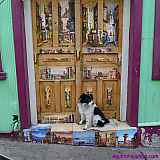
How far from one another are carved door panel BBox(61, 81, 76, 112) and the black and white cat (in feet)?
0.89

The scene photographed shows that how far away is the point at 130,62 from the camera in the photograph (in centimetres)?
528

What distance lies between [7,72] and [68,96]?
3.96 feet

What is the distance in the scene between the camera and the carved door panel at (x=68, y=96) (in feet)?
18.3

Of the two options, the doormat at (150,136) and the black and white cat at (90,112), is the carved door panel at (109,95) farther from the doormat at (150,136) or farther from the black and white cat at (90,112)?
the doormat at (150,136)

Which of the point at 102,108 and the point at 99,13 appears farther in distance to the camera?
the point at 102,108

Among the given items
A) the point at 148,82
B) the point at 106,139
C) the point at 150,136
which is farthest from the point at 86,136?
the point at 148,82

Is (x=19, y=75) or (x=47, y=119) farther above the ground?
(x=19, y=75)

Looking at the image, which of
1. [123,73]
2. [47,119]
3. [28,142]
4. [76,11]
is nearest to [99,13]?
[76,11]

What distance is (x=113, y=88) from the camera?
5.64m

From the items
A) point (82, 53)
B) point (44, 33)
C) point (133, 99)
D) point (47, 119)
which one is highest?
point (44, 33)

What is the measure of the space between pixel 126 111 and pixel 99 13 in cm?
187

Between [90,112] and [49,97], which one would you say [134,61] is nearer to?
[90,112]

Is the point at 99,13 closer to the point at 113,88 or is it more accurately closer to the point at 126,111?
the point at 113,88

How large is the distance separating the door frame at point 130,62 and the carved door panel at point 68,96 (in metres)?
0.65
